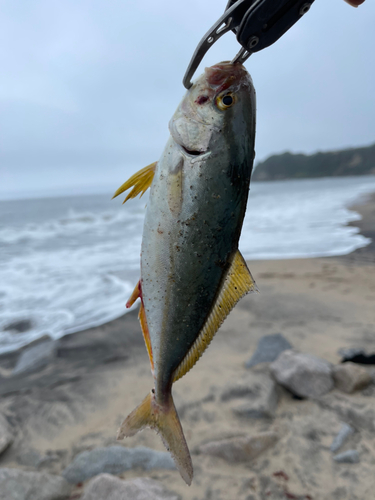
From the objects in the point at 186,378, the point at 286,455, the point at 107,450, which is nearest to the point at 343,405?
the point at 286,455

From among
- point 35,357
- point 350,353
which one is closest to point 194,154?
point 350,353

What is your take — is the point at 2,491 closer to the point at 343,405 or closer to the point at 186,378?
the point at 186,378

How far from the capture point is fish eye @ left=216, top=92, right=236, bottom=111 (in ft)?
4.77

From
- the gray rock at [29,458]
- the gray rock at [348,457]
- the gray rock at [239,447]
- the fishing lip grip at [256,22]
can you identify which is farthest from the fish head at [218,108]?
the gray rock at [29,458]

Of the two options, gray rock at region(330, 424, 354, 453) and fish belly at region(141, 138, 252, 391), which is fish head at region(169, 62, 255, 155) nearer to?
fish belly at region(141, 138, 252, 391)

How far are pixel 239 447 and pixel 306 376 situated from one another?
4.10 feet

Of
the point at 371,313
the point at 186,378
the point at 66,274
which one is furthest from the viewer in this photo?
the point at 66,274

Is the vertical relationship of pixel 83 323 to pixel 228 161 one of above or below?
below

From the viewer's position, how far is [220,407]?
3795mm

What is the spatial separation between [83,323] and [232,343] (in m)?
3.03

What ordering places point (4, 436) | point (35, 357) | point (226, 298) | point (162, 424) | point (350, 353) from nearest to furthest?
point (226, 298), point (162, 424), point (4, 436), point (350, 353), point (35, 357)

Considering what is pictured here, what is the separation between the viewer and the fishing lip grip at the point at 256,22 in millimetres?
1220

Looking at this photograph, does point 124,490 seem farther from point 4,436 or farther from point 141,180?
point 141,180

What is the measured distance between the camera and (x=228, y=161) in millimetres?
1412
